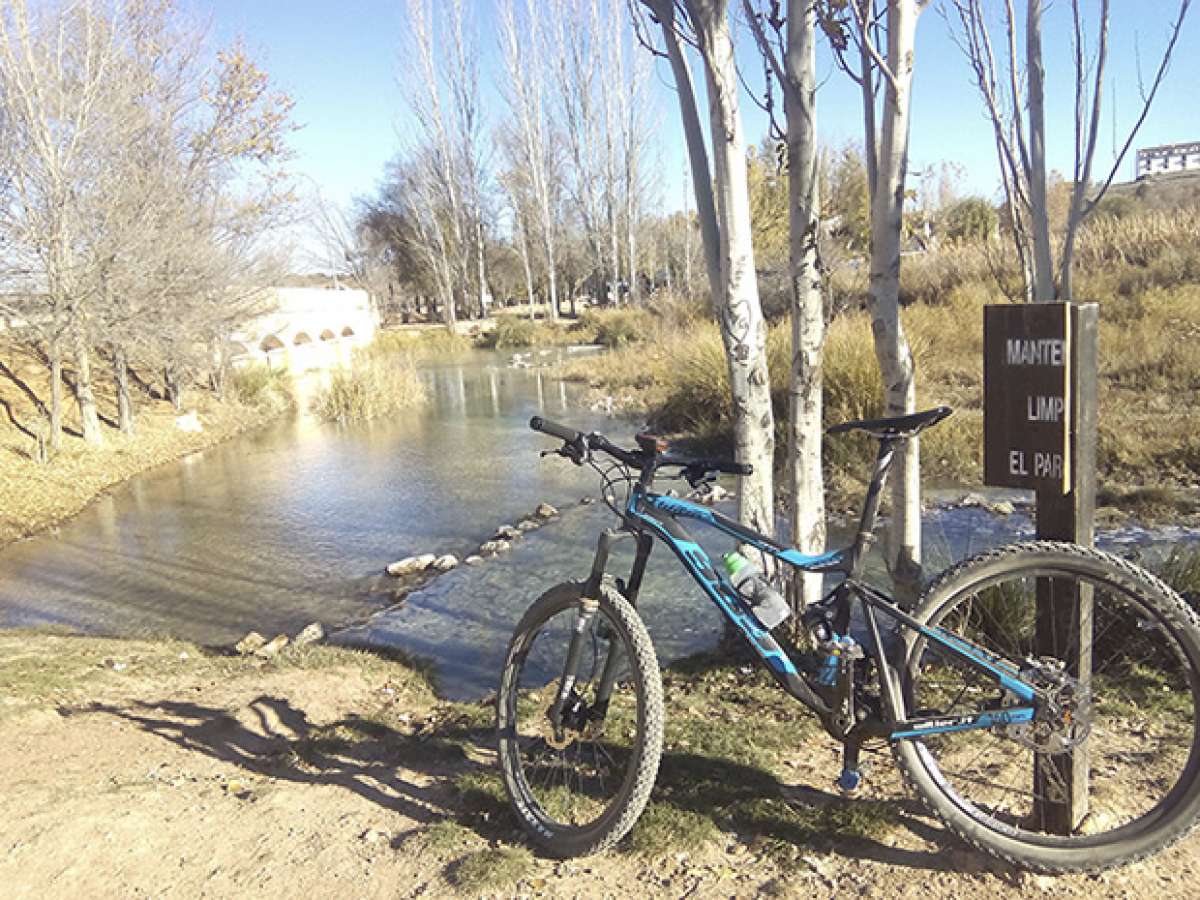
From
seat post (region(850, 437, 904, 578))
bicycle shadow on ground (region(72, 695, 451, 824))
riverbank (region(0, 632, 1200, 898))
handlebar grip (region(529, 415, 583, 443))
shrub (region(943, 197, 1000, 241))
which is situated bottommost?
bicycle shadow on ground (region(72, 695, 451, 824))

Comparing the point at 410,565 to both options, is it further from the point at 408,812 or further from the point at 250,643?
the point at 408,812

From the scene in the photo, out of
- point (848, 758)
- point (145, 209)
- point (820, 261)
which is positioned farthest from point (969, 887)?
point (145, 209)

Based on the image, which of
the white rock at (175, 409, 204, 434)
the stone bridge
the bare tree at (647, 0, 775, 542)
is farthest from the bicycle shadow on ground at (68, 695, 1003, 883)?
the stone bridge

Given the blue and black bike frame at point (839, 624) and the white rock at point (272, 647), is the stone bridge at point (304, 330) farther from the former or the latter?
the blue and black bike frame at point (839, 624)

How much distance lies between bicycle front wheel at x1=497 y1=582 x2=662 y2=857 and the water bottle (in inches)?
12.7

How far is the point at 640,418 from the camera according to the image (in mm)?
15289

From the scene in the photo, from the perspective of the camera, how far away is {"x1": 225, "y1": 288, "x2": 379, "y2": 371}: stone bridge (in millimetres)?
21125

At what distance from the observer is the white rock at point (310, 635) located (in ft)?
19.1

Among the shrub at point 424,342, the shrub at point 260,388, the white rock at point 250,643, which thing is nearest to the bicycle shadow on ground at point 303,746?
the white rock at point 250,643

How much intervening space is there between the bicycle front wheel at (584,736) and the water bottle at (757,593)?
321 mm

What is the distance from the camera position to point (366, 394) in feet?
58.4

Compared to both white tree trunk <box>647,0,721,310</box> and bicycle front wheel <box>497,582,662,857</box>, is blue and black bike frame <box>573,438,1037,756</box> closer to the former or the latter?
bicycle front wheel <box>497,582,662,857</box>

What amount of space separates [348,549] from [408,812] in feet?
18.9

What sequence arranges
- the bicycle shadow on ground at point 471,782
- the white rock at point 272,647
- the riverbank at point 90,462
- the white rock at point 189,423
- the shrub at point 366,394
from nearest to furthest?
the bicycle shadow on ground at point 471,782 < the white rock at point 272,647 < the riverbank at point 90,462 < the white rock at point 189,423 < the shrub at point 366,394
